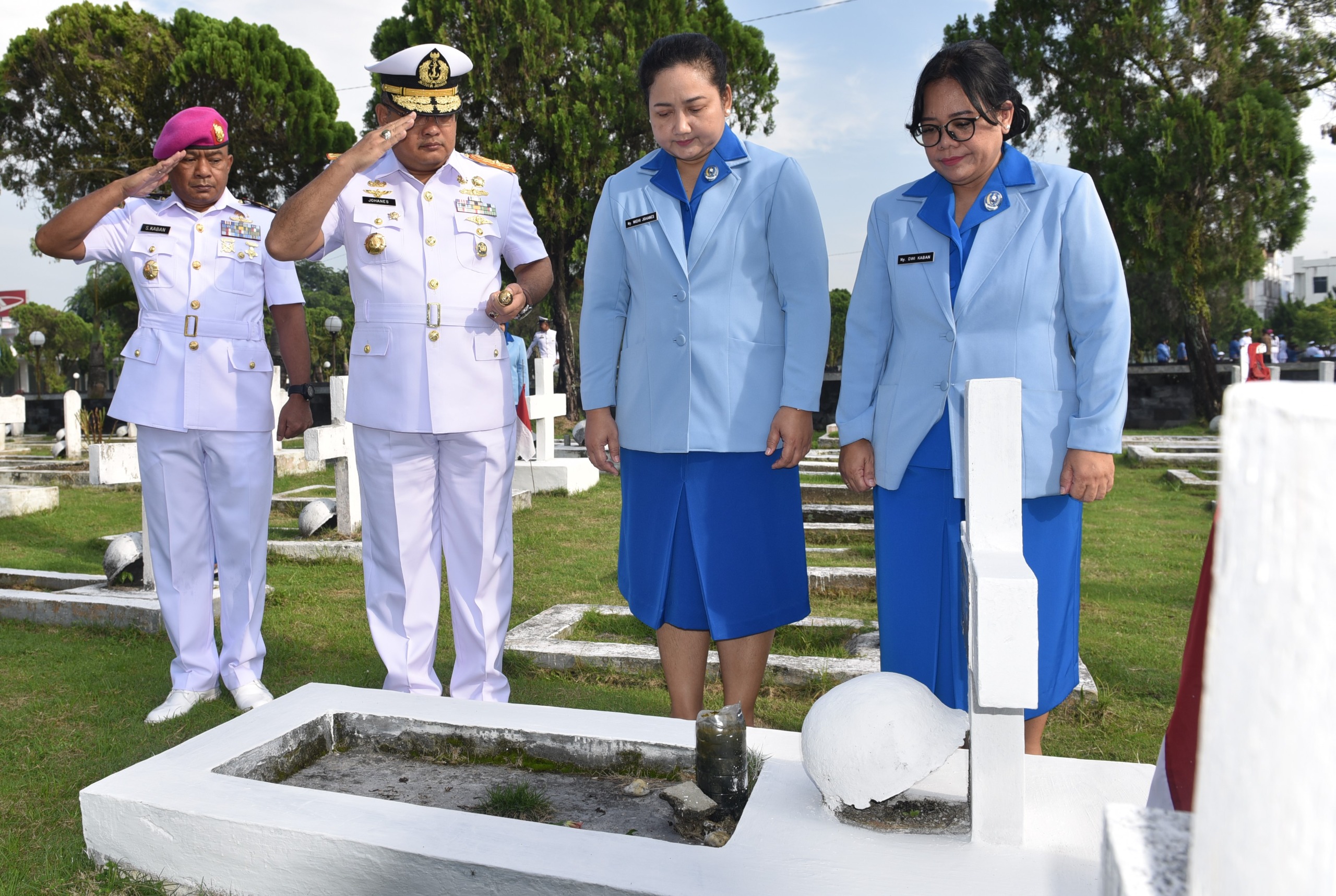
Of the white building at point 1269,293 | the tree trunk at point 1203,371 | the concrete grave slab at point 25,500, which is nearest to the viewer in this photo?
the concrete grave slab at point 25,500

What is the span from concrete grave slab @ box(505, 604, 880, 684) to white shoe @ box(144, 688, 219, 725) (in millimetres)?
1112

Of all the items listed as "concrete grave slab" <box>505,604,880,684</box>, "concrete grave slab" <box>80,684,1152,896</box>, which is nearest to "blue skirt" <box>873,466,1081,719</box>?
"concrete grave slab" <box>80,684,1152,896</box>

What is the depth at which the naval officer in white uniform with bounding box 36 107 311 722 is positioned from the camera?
3385mm

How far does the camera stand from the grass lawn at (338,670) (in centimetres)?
288

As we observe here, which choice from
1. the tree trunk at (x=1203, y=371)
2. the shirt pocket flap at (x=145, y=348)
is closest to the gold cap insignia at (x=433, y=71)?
the shirt pocket flap at (x=145, y=348)

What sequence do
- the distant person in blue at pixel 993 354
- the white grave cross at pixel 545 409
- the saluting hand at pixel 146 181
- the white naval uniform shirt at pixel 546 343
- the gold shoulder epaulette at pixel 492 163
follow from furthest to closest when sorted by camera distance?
the white naval uniform shirt at pixel 546 343 < the white grave cross at pixel 545 409 < the gold shoulder epaulette at pixel 492 163 < the saluting hand at pixel 146 181 < the distant person in blue at pixel 993 354

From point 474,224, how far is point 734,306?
1007mm

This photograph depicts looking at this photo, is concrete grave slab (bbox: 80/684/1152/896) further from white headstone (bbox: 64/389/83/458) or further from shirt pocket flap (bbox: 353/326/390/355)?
white headstone (bbox: 64/389/83/458)

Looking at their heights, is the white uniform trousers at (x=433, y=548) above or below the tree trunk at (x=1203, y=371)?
below

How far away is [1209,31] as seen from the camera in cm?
1501

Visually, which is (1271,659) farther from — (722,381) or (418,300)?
(418,300)

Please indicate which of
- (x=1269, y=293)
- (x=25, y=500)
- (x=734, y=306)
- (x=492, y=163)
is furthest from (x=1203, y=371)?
(x=1269, y=293)

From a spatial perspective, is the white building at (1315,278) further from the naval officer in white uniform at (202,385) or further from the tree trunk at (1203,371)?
the naval officer in white uniform at (202,385)

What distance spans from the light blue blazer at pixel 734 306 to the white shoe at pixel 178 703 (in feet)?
6.23
